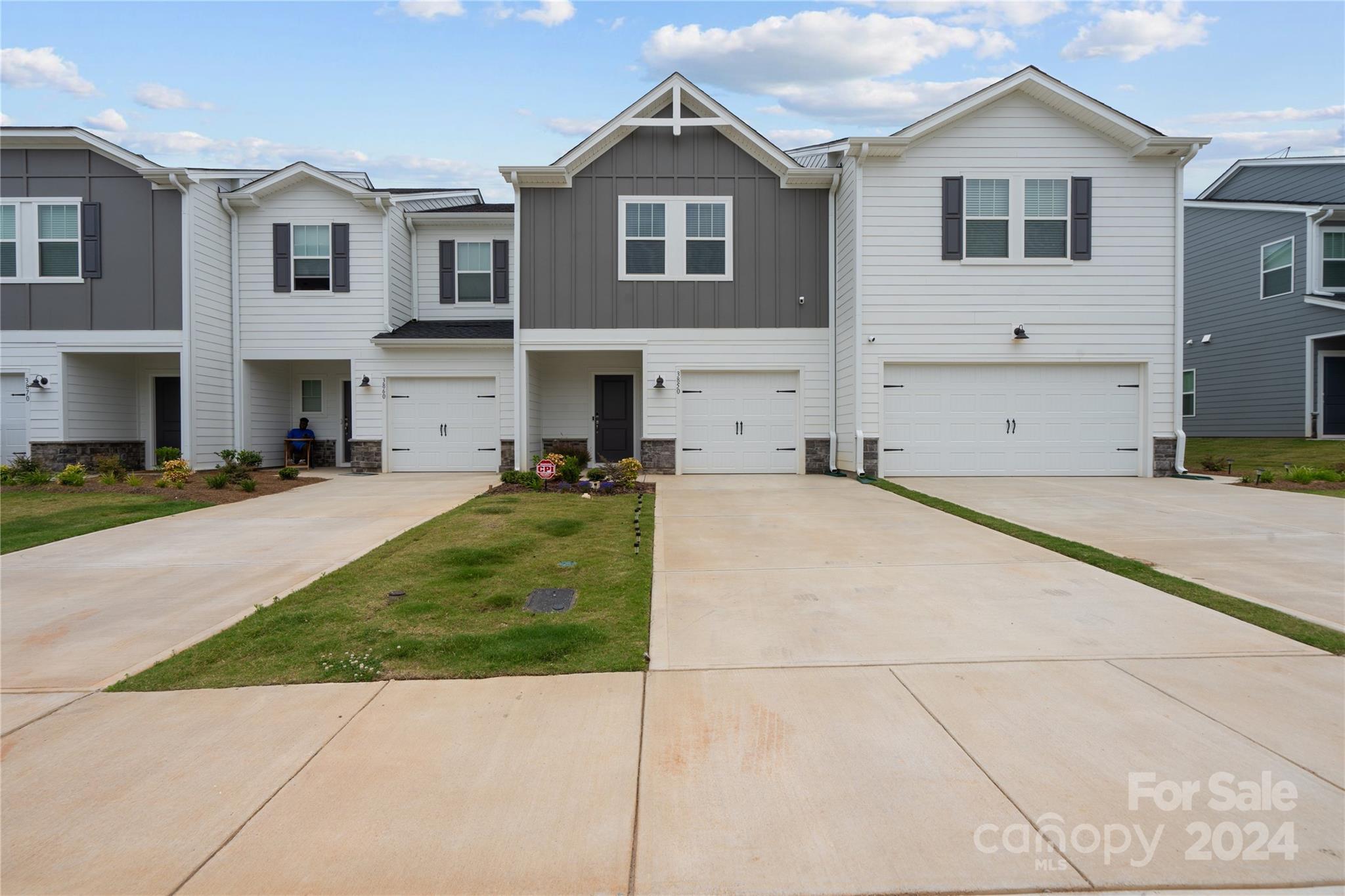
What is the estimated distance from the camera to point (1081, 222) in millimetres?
12102

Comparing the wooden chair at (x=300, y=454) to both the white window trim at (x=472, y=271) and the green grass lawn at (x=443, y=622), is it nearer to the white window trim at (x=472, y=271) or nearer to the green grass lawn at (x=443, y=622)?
the white window trim at (x=472, y=271)

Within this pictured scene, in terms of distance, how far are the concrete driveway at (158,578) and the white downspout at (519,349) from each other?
3371mm

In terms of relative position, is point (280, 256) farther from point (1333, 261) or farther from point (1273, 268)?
point (1333, 261)

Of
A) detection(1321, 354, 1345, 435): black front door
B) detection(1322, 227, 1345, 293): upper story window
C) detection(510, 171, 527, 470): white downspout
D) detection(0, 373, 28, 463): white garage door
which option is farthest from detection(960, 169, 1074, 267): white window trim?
detection(0, 373, 28, 463): white garage door

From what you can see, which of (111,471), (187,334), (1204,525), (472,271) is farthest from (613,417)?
(1204,525)

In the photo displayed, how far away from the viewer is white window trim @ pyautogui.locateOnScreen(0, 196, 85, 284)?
13.0 metres

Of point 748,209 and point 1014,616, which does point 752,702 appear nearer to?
point 1014,616

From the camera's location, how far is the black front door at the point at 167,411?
15195 millimetres

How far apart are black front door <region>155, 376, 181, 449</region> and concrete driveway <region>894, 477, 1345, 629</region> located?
15.7 metres

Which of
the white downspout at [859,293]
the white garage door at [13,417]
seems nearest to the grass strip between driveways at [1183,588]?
the white downspout at [859,293]

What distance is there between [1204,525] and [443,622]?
8022 mm

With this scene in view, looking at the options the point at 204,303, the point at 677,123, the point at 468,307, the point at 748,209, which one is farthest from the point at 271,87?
the point at 748,209

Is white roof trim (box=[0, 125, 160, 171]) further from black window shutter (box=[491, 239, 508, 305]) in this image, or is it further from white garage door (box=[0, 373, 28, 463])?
black window shutter (box=[491, 239, 508, 305])

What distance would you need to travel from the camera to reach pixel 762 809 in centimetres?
243
